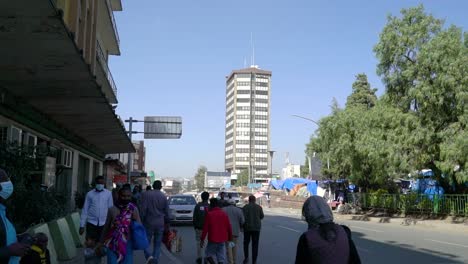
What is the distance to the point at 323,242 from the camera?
3967 millimetres

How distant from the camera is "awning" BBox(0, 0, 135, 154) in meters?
7.39

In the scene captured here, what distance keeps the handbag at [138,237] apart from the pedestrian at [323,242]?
147 inches

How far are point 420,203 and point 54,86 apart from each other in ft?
78.9

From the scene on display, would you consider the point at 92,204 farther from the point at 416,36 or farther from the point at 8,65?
the point at 416,36

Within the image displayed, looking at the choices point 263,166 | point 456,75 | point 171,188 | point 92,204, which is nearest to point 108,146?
point 456,75

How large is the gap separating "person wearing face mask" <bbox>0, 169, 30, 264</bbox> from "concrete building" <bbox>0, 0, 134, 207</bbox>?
3.47m

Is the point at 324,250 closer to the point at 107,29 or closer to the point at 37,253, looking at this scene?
the point at 37,253

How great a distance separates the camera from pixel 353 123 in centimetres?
3503

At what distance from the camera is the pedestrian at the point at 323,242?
395 centimetres

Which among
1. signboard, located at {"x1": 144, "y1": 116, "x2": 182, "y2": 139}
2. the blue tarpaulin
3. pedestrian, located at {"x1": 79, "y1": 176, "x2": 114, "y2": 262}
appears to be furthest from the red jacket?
the blue tarpaulin

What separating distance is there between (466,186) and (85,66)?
83.6ft

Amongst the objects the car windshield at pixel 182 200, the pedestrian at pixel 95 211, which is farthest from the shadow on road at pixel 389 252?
the car windshield at pixel 182 200

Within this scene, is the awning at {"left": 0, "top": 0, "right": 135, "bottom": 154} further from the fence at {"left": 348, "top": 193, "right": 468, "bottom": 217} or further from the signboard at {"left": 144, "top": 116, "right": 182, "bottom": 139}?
the signboard at {"left": 144, "top": 116, "right": 182, "bottom": 139}

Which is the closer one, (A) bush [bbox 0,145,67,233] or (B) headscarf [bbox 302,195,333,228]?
(B) headscarf [bbox 302,195,333,228]
